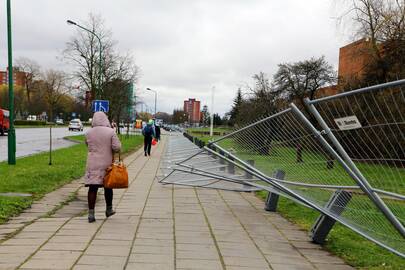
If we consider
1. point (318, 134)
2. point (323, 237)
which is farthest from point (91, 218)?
point (318, 134)

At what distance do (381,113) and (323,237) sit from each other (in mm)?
2490

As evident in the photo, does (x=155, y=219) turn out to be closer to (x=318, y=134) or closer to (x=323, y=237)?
(x=323, y=237)

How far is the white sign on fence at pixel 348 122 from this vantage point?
182 inches

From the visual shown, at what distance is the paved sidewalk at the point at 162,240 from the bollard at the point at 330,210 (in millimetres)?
146

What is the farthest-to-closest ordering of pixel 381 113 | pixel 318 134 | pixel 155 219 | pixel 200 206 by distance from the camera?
pixel 200 206 < pixel 155 219 < pixel 318 134 < pixel 381 113

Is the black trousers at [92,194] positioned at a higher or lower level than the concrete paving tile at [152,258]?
higher

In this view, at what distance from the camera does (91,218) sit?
7141 millimetres

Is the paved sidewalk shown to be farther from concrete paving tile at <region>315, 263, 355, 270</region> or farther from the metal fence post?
the metal fence post

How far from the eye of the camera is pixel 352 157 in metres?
5.03

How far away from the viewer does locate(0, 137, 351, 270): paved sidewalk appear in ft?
17.0

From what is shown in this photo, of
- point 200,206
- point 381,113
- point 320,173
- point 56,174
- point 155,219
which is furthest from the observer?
point 56,174

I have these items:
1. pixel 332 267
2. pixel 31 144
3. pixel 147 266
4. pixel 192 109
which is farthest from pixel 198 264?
pixel 192 109

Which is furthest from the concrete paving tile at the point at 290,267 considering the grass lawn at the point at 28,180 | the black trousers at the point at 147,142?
the black trousers at the point at 147,142

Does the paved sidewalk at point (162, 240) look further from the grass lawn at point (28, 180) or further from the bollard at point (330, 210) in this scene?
the grass lawn at point (28, 180)
